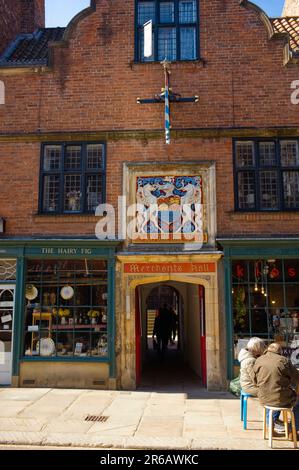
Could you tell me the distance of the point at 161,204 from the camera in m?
11.1

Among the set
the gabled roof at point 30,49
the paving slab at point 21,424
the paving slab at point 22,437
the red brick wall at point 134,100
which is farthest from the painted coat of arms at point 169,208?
the paving slab at point 22,437

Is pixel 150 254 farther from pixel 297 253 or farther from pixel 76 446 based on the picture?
pixel 76 446

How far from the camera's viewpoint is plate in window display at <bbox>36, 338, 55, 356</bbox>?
1078cm

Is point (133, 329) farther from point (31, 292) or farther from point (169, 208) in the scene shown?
point (169, 208)

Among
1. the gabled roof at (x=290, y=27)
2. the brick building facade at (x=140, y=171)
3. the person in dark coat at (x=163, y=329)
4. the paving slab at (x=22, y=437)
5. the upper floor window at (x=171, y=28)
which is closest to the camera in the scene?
the paving slab at (x=22, y=437)

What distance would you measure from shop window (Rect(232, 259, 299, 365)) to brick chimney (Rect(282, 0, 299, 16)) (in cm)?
1050

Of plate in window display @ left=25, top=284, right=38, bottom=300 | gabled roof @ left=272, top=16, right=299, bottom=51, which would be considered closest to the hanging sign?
gabled roof @ left=272, top=16, right=299, bottom=51

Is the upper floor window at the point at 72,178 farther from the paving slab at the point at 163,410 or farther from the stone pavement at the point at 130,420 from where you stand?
the paving slab at the point at 163,410

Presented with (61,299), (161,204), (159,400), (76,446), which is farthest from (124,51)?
(76,446)

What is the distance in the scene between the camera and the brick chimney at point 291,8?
52.2ft

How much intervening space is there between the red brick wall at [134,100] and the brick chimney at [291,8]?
5516 mm

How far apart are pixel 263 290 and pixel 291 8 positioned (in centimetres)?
1211

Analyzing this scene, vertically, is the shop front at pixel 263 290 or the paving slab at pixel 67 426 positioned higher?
the shop front at pixel 263 290

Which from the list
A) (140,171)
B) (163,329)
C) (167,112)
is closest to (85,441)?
(140,171)
